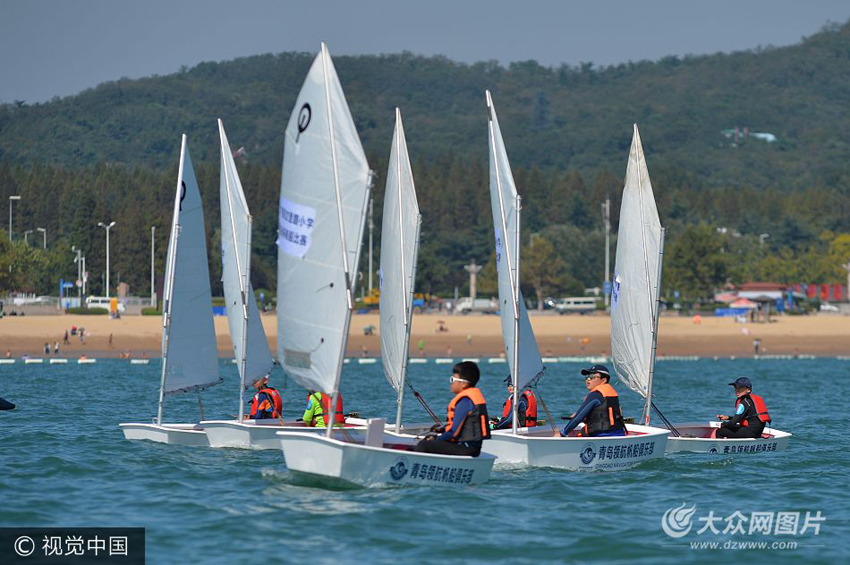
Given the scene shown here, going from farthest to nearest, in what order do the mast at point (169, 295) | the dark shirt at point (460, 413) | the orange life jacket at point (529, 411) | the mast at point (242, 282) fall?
the mast at point (242, 282) → the mast at point (169, 295) → the orange life jacket at point (529, 411) → the dark shirt at point (460, 413)

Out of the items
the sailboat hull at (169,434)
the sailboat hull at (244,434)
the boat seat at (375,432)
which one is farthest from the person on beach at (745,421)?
the sailboat hull at (169,434)

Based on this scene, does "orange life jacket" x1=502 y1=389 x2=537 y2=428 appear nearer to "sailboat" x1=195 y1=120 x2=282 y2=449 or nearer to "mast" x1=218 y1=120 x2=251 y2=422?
"mast" x1=218 y1=120 x2=251 y2=422

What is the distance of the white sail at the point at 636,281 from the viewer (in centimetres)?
2748

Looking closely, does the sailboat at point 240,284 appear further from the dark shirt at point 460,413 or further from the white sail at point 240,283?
the dark shirt at point 460,413

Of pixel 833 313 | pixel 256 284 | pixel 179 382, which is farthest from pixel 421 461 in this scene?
pixel 256 284

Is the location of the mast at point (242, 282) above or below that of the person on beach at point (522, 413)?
above

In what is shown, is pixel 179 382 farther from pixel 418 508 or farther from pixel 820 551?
pixel 820 551

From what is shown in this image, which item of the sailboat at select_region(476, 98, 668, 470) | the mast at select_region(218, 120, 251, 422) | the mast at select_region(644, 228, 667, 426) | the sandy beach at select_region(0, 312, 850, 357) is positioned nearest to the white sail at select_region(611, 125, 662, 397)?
the mast at select_region(644, 228, 667, 426)

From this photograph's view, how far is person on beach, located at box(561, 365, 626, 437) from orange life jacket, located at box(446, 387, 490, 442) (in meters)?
3.56

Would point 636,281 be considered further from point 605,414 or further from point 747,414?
point 605,414

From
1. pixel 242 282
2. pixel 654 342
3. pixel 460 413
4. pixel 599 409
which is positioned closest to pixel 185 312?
pixel 242 282

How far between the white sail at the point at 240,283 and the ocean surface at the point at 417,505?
3.08 m

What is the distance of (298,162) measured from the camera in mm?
19438

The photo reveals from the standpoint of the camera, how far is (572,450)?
21969 mm
